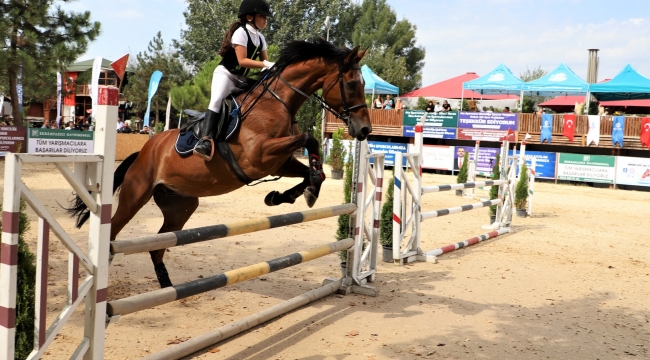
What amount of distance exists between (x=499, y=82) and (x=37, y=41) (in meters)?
16.5

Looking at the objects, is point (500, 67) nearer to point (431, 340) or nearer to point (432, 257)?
point (432, 257)

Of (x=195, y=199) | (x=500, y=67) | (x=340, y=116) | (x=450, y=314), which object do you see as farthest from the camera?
(x=500, y=67)

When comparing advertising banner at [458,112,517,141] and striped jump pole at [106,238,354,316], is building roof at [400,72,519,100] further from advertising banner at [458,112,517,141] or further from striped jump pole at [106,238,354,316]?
striped jump pole at [106,238,354,316]

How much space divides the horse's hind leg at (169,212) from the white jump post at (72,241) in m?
2.54

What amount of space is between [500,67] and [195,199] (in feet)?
68.0

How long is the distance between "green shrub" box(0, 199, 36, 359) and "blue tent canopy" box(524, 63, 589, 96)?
22.2m

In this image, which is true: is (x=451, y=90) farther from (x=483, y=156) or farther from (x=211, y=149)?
(x=211, y=149)

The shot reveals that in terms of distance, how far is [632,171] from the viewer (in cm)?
1988

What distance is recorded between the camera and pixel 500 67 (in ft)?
78.3

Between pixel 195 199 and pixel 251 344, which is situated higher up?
pixel 195 199

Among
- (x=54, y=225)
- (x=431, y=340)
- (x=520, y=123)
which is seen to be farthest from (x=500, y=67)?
(x=54, y=225)

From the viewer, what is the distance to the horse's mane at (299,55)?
475 centimetres

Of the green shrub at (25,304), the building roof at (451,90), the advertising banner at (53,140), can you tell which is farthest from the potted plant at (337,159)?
the green shrub at (25,304)

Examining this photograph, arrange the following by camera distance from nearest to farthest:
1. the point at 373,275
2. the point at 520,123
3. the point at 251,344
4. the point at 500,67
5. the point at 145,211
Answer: the point at 251,344 → the point at 373,275 → the point at 145,211 → the point at 520,123 → the point at 500,67
